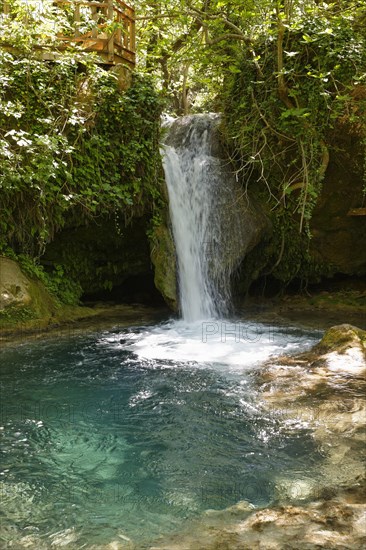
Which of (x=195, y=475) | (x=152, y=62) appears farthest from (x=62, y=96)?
(x=152, y=62)

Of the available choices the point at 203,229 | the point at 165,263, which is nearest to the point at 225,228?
the point at 203,229

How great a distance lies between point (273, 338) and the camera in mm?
7391

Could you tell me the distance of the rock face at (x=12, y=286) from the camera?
24.1 ft

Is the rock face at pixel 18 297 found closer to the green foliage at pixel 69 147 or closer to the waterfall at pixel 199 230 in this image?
the green foliage at pixel 69 147

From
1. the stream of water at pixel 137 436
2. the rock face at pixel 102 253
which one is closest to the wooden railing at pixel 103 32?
the rock face at pixel 102 253

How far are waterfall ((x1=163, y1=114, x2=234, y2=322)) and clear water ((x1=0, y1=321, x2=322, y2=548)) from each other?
2.65 m

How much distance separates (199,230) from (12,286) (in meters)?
3.84

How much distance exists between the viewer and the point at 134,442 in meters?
3.96

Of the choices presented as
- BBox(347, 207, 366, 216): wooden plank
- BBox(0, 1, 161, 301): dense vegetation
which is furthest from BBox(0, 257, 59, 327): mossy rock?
BBox(347, 207, 366, 216): wooden plank

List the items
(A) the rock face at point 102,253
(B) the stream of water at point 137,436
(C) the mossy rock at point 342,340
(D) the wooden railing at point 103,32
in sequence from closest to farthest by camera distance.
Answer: (B) the stream of water at point 137,436, (C) the mossy rock at point 342,340, (D) the wooden railing at point 103,32, (A) the rock face at point 102,253

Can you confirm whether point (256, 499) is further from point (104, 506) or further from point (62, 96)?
point (62, 96)

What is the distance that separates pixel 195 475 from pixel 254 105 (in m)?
7.80

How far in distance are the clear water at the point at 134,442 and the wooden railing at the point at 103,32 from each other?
578cm

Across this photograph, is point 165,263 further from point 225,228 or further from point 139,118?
point 139,118
